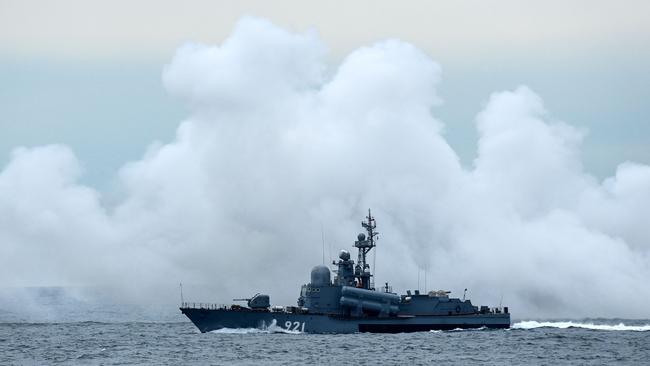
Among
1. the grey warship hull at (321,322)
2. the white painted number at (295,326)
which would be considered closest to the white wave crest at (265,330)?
the grey warship hull at (321,322)

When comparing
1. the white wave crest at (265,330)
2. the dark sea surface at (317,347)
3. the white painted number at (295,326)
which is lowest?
the dark sea surface at (317,347)

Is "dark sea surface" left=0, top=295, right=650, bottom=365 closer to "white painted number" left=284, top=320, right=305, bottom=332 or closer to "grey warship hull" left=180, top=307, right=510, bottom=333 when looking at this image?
"grey warship hull" left=180, top=307, right=510, bottom=333

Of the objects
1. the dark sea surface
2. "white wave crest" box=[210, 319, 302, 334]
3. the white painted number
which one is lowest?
the dark sea surface

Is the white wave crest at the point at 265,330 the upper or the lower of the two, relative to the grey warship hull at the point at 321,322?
lower

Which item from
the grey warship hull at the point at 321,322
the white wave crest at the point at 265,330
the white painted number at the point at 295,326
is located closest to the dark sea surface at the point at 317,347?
the white wave crest at the point at 265,330

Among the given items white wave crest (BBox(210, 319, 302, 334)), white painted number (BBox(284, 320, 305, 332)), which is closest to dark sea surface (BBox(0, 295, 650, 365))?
white wave crest (BBox(210, 319, 302, 334))

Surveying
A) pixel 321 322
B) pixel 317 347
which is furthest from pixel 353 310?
pixel 317 347

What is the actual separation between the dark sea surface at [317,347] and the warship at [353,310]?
124 centimetres

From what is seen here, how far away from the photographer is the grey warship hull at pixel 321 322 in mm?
88250

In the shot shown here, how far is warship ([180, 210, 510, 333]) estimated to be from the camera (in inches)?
3484

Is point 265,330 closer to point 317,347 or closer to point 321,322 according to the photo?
point 321,322

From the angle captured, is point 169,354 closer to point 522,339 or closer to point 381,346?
point 381,346

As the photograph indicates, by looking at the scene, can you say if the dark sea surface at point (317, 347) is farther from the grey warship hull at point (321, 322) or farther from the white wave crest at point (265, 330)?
the grey warship hull at point (321, 322)

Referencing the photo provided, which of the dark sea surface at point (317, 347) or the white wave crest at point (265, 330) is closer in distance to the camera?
the dark sea surface at point (317, 347)
